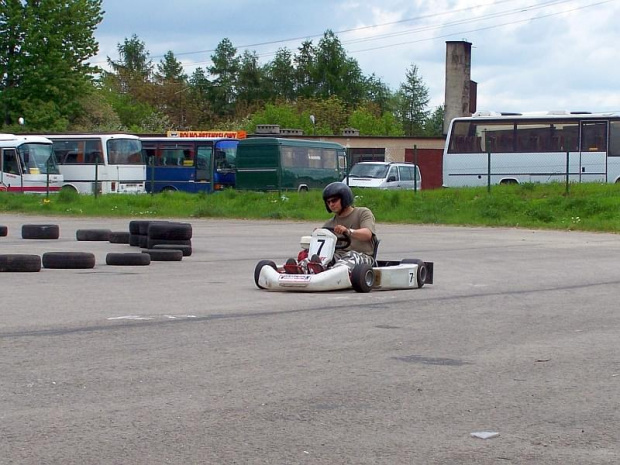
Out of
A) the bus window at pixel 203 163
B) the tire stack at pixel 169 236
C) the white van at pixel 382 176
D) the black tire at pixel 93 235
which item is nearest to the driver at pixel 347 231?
the tire stack at pixel 169 236

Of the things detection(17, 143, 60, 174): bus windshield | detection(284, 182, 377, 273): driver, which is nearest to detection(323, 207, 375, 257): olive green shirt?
detection(284, 182, 377, 273): driver

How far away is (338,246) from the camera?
13133 millimetres

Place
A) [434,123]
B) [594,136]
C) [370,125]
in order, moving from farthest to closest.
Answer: [434,123] → [370,125] → [594,136]

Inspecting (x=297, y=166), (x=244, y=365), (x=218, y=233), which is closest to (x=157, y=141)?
(x=297, y=166)

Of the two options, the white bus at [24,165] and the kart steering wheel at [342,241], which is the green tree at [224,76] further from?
the kart steering wheel at [342,241]

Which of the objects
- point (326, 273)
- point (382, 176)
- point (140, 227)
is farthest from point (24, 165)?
point (326, 273)

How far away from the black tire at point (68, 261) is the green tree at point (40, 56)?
53.0 metres

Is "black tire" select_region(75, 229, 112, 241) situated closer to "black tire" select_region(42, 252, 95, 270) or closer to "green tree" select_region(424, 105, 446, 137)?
"black tire" select_region(42, 252, 95, 270)

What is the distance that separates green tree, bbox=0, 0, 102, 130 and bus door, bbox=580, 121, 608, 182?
37.1m

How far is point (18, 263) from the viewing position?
49.1ft

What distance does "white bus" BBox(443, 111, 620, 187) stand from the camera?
40.2 metres

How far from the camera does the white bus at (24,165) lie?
1811 inches

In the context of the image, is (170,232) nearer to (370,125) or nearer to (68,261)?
(68,261)

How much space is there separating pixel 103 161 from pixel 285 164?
862cm
